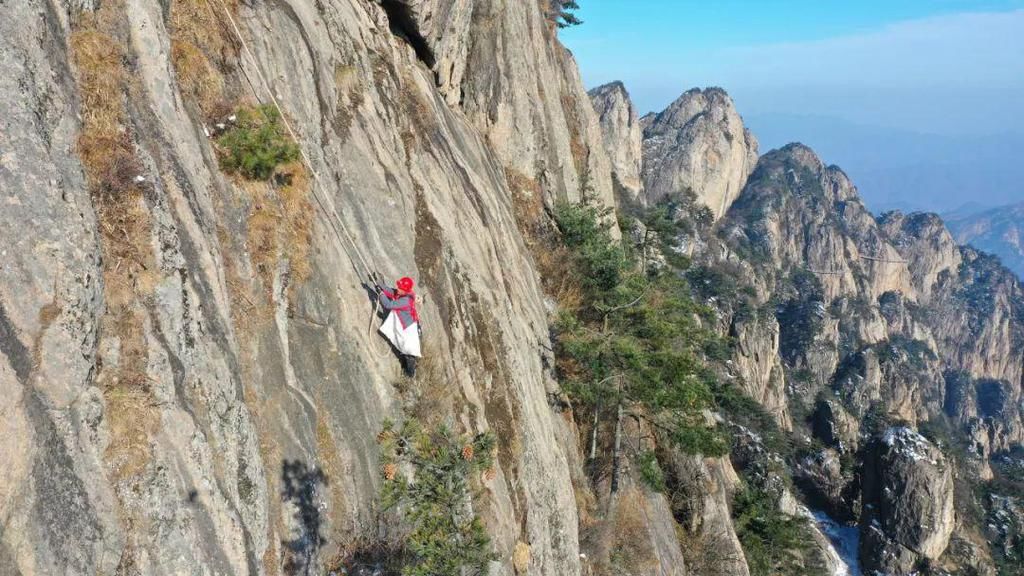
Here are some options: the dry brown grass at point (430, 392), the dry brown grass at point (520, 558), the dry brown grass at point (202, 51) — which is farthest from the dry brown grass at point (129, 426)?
the dry brown grass at point (520, 558)

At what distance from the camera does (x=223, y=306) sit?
27.2ft

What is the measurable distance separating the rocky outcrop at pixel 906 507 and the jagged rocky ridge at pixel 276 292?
2605 centimetres

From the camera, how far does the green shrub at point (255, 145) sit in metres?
9.54

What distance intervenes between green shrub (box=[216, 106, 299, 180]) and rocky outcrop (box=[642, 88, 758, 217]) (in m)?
95.9

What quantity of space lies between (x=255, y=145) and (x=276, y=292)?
94.1 inches

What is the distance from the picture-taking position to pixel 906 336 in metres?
121

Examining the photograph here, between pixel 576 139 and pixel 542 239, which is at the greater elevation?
pixel 576 139

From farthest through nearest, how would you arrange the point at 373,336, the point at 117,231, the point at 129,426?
the point at 373,336
the point at 117,231
the point at 129,426

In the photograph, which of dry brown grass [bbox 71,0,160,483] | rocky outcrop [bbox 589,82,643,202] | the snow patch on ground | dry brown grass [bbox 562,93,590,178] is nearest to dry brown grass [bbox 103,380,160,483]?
dry brown grass [bbox 71,0,160,483]

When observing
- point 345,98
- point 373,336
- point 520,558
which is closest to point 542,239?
point 345,98

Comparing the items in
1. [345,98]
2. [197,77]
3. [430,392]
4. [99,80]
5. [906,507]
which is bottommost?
[906,507]

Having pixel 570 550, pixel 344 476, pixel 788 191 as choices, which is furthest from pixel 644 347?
pixel 788 191

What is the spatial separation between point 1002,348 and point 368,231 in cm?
17649

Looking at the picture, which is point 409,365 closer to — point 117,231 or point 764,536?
point 117,231
